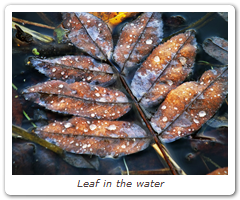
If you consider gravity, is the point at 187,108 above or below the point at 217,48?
below

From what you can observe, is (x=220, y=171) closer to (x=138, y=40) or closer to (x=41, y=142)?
(x=138, y=40)

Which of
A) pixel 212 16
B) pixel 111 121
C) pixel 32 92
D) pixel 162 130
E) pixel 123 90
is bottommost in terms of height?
pixel 162 130

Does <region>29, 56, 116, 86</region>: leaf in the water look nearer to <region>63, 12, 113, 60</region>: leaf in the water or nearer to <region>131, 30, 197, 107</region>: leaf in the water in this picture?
<region>63, 12, 113, 60</region>: leaf in the water

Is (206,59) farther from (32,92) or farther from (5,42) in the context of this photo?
(5,42)

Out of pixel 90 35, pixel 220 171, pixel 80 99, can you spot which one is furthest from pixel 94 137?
pixel 220 171

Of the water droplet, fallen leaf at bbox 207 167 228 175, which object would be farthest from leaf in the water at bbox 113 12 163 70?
fallen leaf at bbox 207 167 228 175

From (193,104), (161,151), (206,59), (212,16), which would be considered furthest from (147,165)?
(212,16)
